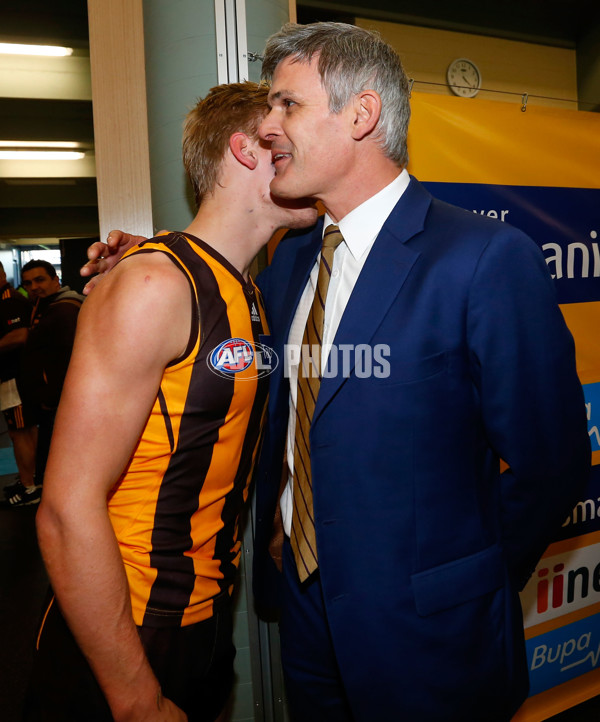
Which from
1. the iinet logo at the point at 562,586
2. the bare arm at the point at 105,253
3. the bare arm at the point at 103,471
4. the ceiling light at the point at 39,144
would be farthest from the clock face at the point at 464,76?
the ceiling light at the point at 39,144

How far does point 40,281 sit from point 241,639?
14.6 feet

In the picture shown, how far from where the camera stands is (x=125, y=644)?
0.93 meters

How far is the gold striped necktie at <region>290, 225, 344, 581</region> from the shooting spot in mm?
1170

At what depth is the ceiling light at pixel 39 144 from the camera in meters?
8.53

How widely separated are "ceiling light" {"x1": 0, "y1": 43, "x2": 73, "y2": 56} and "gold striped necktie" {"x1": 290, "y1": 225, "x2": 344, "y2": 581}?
5.70 m

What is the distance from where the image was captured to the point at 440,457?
1.04m

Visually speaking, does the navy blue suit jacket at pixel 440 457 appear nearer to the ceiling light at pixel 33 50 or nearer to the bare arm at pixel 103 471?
the bare arm at pixel 103 471

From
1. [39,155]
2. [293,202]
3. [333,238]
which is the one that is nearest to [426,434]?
[333,238]

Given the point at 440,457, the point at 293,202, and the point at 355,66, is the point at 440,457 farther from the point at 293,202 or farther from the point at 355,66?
the point at 355,66

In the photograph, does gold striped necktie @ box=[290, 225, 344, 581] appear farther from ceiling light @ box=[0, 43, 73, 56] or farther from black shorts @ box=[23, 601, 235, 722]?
ceiling light @ box=[0, 43, 73, 56]

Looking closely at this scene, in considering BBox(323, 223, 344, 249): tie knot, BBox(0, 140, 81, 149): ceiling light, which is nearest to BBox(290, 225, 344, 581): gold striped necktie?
BBox(323, 223, 344, 249): tie knot

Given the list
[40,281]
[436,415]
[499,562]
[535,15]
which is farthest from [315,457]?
[535,15]

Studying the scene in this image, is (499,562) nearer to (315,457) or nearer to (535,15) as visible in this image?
(315,457)

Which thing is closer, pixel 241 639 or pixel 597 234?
pixel 241 639
